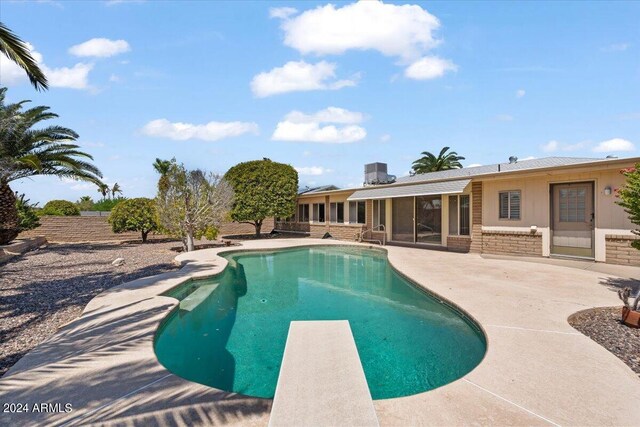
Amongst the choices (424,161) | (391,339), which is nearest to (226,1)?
(391,339)

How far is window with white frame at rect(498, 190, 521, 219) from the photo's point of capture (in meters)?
13.5

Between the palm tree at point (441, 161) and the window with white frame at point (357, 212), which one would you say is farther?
the palm tree at point (441, 161)

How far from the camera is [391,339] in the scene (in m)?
6.28

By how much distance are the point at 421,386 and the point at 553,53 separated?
14507 millimetres

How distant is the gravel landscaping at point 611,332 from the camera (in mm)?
4766

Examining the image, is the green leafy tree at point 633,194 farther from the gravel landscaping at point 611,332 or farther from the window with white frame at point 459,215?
the window with white frame at point 459,215

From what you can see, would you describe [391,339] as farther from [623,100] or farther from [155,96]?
[623,100]

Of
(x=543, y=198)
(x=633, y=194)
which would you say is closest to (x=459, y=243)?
(x=543, y=198)

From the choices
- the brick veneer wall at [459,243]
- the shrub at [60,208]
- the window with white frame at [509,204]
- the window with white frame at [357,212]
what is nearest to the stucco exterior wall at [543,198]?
the window with white frame at [509,204]

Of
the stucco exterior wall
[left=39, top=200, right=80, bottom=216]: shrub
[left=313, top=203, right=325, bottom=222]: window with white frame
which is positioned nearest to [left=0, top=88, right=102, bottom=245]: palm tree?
[left=39, top=200, right=80, bottom=216]: shrub

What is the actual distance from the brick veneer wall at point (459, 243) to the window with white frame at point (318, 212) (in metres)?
10.6

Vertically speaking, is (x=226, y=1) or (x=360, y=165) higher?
(x=226, y=1)

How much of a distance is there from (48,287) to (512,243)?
16.1m

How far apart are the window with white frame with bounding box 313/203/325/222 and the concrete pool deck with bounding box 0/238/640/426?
18.2 meters
